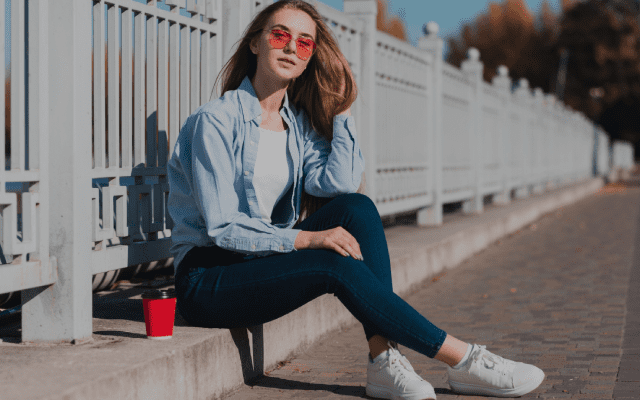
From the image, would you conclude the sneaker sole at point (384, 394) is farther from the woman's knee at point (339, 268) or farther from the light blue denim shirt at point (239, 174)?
the light blue denim shirt at point (239, 174)

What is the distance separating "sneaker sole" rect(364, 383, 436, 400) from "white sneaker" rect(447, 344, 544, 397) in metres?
0.17

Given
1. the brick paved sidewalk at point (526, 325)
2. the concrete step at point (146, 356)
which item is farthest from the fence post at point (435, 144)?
the concrete step at point (146, 356)

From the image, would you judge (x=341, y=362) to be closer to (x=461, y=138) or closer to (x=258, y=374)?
(x=258, y=374)

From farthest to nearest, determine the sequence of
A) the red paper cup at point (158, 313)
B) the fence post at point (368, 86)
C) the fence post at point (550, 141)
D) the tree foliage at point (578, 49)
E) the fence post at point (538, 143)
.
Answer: the tree foliage at point (578, 49)
the fence post at point (550, 141)
the fence post at point (538, 143)
the fence post at point (368, 86)
the red paper cup at point (158, 313)

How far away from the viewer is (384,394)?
3338 mm

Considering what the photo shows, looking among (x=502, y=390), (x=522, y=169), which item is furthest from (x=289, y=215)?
(x=522, y=169)

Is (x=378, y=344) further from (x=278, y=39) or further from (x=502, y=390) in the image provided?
(x=278, y=39)

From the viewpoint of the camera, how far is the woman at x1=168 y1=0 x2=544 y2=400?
128 inches

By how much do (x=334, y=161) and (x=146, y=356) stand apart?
3.90 feet

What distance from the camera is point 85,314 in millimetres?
3193

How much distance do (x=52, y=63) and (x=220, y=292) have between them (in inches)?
40.2

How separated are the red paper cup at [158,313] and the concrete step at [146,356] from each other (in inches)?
1.5

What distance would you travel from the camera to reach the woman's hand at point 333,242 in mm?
3254

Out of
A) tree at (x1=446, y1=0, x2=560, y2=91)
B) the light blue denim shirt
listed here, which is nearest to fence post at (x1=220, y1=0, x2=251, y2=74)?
the light blue denim shirt
